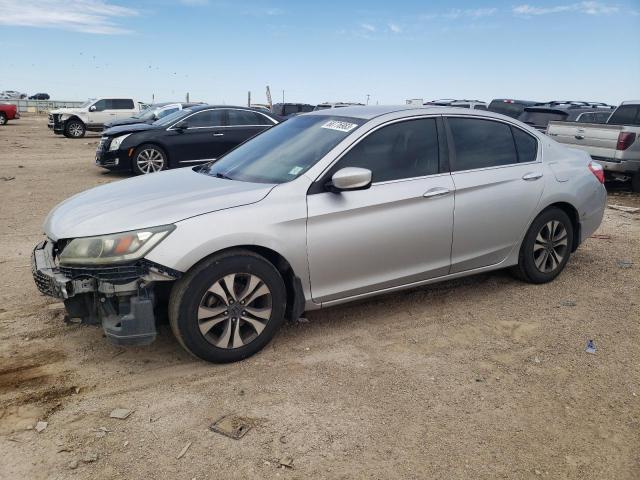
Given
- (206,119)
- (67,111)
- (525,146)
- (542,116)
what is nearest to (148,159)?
(206,119)

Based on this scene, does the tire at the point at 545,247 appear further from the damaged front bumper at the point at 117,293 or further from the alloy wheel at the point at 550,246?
the damaged front bumper at the point at 117,293

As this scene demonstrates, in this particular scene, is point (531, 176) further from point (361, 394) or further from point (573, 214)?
point (361, 394)

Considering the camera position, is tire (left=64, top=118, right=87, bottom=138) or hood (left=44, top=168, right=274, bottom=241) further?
tire (left=64, top=118, right=87, bottom=138)

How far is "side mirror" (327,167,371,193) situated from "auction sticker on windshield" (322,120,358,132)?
0.50 m

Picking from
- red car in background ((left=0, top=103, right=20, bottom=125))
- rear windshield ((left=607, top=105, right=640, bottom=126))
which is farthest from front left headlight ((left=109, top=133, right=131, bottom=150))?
red car in background ((left=0, top=103, right=20, bottom=125))

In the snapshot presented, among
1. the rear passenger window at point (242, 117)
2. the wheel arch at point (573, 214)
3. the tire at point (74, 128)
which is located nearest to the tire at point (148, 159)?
the rear passenger window at point (242, 117)

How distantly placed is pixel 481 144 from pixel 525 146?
0.56 m

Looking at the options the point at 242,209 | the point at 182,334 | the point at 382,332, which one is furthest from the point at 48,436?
the point at 382,332

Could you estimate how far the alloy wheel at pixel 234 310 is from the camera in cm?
348

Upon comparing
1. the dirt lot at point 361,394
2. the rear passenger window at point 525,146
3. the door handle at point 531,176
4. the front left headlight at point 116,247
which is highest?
the rear passenger window at point 525,146

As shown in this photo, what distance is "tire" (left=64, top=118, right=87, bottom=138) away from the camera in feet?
78.3

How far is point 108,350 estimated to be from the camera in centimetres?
386

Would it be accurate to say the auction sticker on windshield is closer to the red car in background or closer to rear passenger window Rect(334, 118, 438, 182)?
rear passenger window Rect(334, 118, 438, 182)

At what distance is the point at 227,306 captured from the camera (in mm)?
3533
